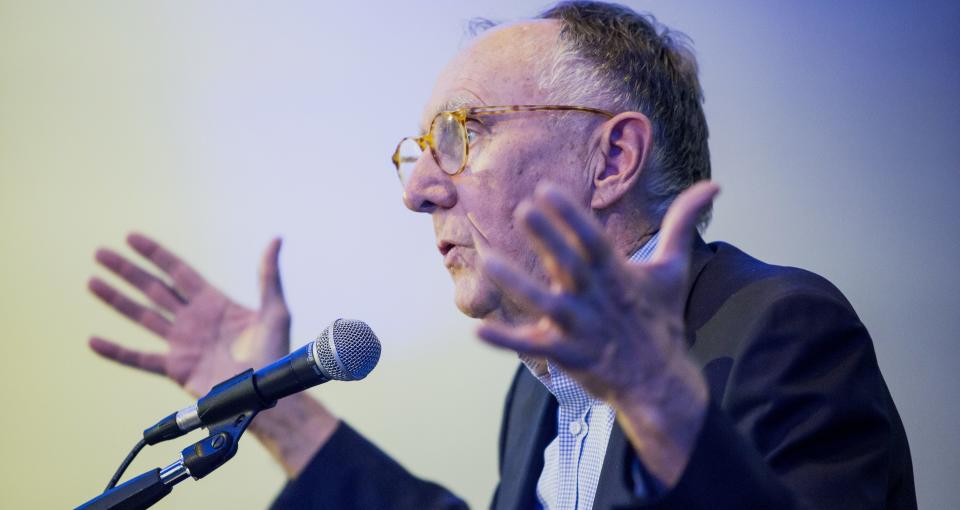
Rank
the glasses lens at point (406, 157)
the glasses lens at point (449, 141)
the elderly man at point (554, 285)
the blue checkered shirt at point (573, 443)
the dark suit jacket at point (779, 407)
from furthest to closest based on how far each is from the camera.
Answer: the glasses lens at point (406, 157)
the glasses lens at point (449, 141)
the blue checkered shirt at point (573, 443)
the elderly man at point (554, 285)
the dark suit jacket at point (779, 407)

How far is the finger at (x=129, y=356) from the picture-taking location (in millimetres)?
1820

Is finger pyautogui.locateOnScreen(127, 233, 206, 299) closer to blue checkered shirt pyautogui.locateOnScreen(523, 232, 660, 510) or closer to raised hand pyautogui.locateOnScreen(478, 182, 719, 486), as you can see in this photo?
blue checkered shirt pyautogui.locateOnScreen(523, 232, 660, 510)

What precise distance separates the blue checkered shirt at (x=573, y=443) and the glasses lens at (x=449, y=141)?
1.49 ft

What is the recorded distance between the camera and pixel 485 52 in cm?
193

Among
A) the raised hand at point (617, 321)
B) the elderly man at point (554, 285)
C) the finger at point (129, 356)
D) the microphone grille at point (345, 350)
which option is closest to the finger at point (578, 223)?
the raised hand at point (617, 321)

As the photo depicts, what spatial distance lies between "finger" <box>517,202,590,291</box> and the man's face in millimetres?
873

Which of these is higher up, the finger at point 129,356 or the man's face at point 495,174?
the man's face at point 495,174

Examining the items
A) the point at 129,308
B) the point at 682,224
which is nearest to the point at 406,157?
the point at 129,308

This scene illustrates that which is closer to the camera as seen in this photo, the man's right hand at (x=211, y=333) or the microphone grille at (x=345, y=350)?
the microphone grille at (x=345, y=350)

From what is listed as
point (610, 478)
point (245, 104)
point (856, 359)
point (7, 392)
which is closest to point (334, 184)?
point (245, 104)

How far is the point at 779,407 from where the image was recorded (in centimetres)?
131

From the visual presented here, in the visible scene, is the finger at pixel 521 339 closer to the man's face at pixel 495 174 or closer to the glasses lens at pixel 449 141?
the man's face at pixel 495 174

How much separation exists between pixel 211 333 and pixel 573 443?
2.94 ft

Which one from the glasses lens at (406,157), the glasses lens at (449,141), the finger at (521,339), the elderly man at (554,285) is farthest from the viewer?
the glasses lens at (406,157)
